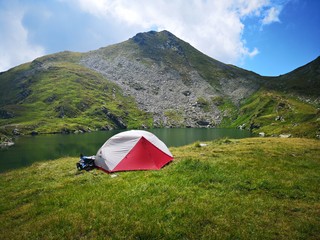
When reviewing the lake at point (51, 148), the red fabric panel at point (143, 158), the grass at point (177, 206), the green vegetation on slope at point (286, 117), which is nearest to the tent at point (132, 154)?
the red fabric panel at point (143, 158)

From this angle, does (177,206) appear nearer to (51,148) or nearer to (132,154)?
(132,154)

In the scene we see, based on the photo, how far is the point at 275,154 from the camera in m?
24.9

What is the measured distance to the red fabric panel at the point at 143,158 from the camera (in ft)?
68.8

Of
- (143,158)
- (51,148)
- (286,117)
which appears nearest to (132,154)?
(143,158)

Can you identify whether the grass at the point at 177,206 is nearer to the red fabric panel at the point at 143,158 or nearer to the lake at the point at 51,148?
the red fabric panel at the point at 143,158

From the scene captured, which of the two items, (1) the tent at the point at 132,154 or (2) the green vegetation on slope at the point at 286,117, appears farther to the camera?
(2) the green vegetation on slope at the point at 286,117

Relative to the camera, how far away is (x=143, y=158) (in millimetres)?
21719

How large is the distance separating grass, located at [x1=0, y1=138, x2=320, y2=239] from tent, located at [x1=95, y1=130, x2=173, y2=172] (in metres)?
2.49

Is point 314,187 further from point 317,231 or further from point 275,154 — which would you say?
point 275,154

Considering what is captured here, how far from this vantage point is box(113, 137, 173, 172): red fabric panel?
2097 centimetres

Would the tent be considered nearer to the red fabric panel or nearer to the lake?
the red fabric panel

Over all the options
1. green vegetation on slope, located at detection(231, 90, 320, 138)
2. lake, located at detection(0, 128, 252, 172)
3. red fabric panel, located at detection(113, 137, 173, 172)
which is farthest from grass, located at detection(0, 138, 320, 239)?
green vegetation on slope, located at detection(231, 90, 320, 138)

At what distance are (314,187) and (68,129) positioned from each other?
171324 mm

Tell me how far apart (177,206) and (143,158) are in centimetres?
1016
